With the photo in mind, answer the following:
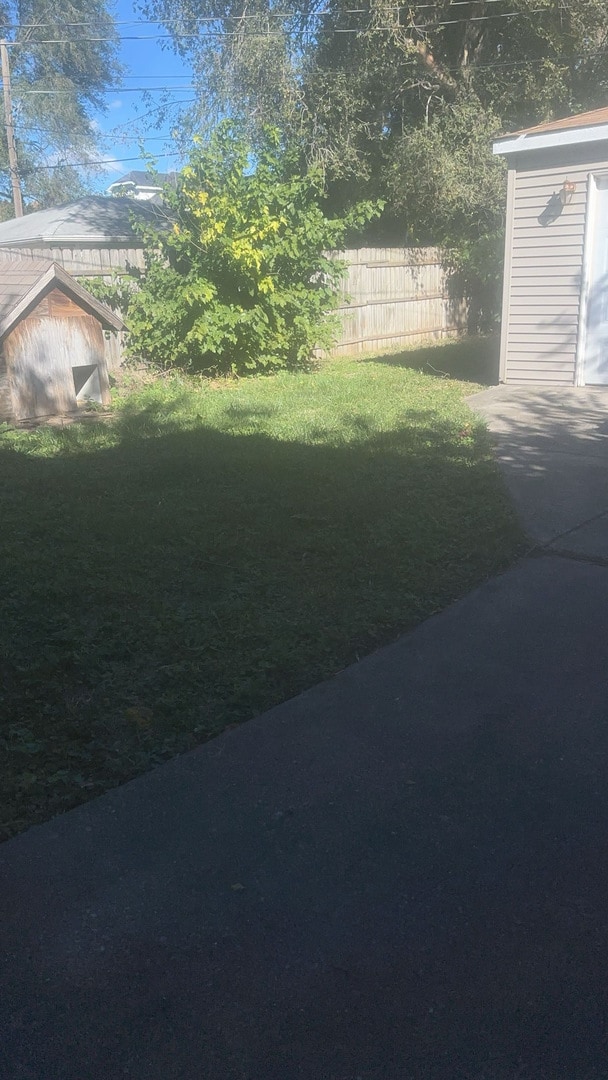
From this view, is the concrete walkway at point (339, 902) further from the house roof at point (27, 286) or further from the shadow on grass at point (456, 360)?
the shadow on grass at point (456, 360)

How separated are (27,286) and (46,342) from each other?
61cm

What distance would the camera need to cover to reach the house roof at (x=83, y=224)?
16.1 metres

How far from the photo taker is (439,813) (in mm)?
3166

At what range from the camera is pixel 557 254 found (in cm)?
1088

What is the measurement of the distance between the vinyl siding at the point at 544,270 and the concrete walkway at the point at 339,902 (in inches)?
310

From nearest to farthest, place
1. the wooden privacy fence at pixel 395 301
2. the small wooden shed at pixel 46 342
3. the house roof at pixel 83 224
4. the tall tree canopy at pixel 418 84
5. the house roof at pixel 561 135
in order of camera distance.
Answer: the small wooden shed at pixel 46 342 < the house roof at pixel 561 135 < the wooden privacy fence at pixel 395 301 < the house roof at pixel 83 224 < the tall tree canopy at pixel 418 84

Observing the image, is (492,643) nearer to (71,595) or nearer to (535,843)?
(535,843)

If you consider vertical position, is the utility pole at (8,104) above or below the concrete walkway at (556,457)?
above

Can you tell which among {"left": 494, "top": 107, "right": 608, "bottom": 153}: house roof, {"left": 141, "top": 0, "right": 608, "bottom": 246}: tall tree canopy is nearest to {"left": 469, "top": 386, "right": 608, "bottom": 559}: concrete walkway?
{"left": 494, "top": 107, "right": 608, "bottom": 153}: house roof

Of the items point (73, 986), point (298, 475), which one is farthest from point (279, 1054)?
point (298, 475)

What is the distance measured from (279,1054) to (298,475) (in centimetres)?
520

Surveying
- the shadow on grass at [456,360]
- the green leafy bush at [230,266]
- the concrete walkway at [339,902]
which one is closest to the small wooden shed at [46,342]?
the green leafy bush at [230,266]

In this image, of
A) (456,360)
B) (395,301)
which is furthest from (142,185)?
Answer: (456,360)

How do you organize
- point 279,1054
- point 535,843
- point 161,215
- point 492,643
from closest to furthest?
1. point 279,1054
2. point 535,843
3. point 492,643
4. point 161,215
